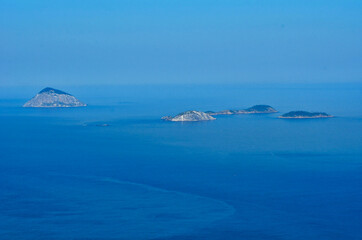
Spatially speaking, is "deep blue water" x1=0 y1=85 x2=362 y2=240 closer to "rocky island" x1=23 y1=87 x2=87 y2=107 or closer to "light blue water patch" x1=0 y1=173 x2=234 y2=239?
"light blue water patch" x1=0 y1=173 x2=234 y2=239

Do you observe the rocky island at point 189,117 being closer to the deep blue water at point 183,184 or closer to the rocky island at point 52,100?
the deep blue water at point 183,184

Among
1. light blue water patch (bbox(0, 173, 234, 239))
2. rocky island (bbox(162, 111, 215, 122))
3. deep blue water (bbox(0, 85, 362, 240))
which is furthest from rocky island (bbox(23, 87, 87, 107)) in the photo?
light blue water patch (bbox(0, 173, 234, 239))

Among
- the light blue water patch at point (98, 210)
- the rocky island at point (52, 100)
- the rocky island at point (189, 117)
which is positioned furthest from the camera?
the rocky island at point (52, 100)

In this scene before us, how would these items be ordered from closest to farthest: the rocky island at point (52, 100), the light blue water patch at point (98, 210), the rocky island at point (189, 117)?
the light blue water patch at point (98, 210)
the rocky island at point (189, 117)
the rocky island at point (52, 100)

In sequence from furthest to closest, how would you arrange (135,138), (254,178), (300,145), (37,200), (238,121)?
(238,121)
(135,138)
(300,145)
(254,178)
(37,200)

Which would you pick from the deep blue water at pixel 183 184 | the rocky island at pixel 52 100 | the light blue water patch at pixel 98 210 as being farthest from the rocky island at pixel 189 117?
the rocky island at pixel 52 100

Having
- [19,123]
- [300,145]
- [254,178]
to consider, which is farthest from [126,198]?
[19,123]

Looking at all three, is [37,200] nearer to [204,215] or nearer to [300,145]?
[204,215]

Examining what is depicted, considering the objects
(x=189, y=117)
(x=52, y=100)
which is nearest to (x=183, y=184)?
(x=189, y=117)
